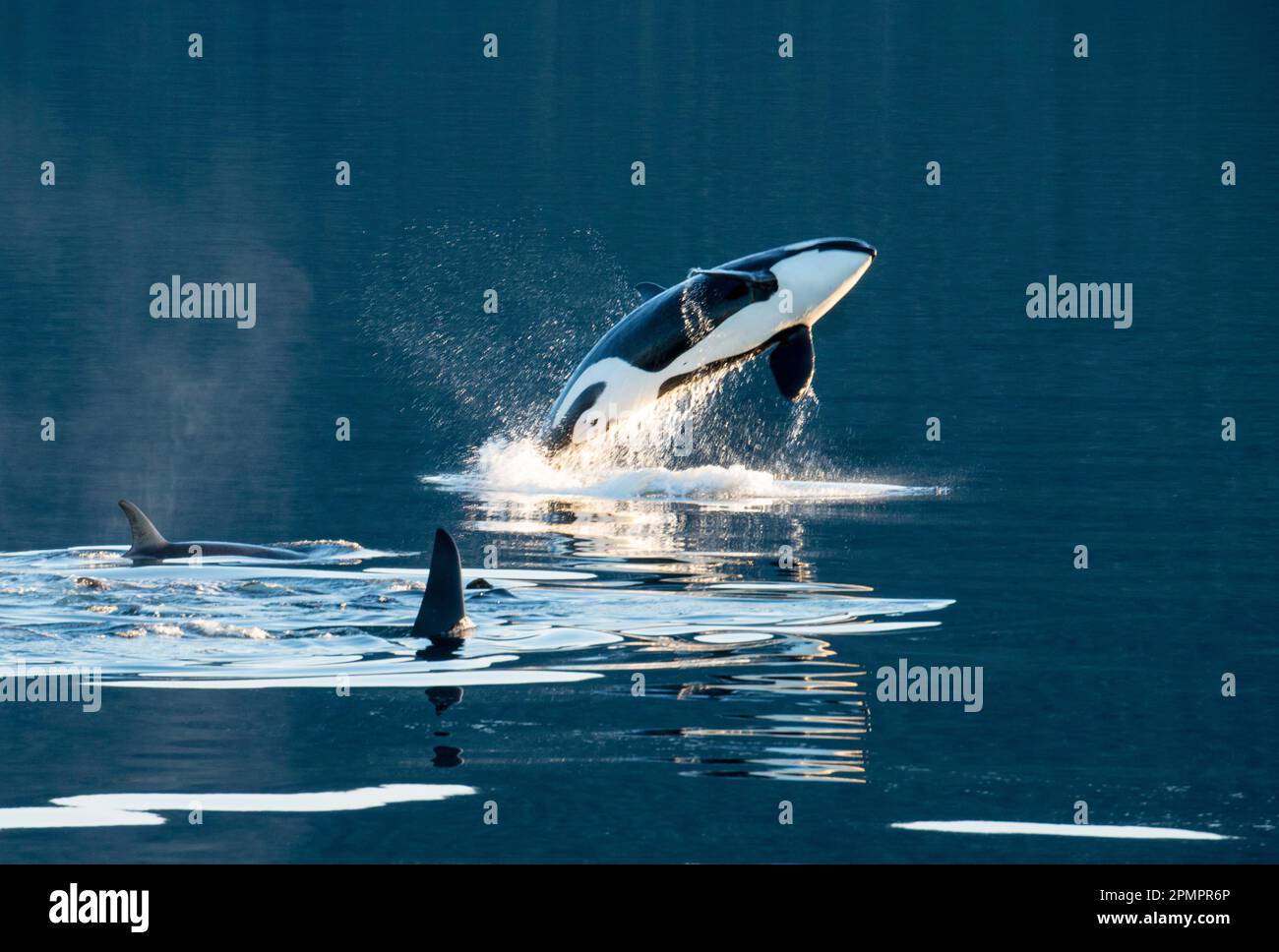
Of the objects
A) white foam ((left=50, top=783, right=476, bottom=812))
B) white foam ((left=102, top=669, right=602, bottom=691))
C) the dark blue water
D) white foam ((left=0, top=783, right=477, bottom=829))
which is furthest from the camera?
white foam ((left=102, top=669, right=602, bottom=691))

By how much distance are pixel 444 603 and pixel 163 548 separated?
5.28 m

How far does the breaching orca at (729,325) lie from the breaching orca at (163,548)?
6723mm

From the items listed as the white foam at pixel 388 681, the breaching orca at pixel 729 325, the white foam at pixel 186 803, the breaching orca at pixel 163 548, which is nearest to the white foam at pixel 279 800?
the white foam at pixel 186 803

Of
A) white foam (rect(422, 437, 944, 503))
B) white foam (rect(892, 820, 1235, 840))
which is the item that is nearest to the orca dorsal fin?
white foam (rect(422, 437, 944, 503))

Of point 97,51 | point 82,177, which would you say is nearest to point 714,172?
point 82,177

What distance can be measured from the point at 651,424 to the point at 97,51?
102212 millimetres

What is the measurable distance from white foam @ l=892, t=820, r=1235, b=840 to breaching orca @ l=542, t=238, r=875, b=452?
551 inches

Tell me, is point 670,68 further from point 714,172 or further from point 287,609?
point 287,609

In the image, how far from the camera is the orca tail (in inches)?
639

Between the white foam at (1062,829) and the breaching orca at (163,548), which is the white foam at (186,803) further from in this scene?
the breaching orca at (163,548)

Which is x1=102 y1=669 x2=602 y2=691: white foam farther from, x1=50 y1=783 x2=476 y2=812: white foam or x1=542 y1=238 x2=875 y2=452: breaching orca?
x1=542 y1=238 x2=875 y2=452: breaching orca

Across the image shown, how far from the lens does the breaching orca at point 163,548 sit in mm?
20984

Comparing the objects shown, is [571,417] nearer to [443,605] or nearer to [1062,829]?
[443,605]

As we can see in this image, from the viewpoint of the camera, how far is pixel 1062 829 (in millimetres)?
12203
